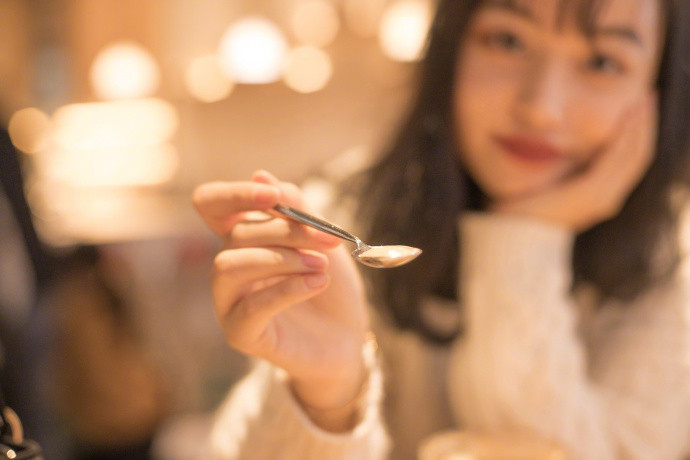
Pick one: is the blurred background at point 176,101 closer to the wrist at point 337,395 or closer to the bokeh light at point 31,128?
the bokeh light at point 31,128

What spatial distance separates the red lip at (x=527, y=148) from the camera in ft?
2.00

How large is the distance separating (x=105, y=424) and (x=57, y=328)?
18cm

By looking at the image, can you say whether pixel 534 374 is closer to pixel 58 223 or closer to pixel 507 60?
pixel 507 60

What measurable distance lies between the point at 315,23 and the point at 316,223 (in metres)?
2.13

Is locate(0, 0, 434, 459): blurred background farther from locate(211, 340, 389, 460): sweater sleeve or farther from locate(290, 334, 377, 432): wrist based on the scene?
locate(290, 334, 377, 432): wrist

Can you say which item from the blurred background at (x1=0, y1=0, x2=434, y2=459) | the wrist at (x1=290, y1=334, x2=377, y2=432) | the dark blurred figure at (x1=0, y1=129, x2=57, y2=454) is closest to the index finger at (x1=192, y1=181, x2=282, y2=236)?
the wrist at (x1=290, y1=334, x2=377, y2=432)

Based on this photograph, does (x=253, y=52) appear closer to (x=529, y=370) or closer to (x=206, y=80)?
(x=206, y=80)

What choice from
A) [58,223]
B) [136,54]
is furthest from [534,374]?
[136,54]

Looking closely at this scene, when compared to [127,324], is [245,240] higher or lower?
higher

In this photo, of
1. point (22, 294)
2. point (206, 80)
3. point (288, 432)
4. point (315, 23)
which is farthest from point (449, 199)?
point (206, 80)

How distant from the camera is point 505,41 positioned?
61 cm

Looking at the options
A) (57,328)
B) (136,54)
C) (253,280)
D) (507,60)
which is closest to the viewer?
(253,280)

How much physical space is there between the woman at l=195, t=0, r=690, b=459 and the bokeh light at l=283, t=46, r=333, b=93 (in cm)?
156

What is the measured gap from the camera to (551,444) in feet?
1.46
